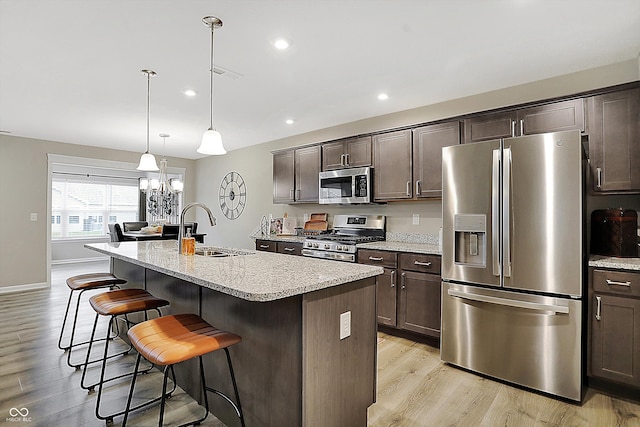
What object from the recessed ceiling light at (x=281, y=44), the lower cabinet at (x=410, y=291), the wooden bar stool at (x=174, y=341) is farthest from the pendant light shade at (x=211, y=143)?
the lower cabinet at (x=410, y=291)

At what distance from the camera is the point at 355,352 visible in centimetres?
174

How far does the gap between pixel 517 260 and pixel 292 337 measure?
178 centimetres

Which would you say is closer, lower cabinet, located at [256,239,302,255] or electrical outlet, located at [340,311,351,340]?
electrical outlet, located at [340,311,351,340]

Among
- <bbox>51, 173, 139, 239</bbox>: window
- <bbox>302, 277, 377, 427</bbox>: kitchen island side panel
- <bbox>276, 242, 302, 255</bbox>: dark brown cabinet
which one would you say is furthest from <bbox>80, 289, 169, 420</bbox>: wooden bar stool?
<bbox>51, 173, 139, 239</bbox>: window

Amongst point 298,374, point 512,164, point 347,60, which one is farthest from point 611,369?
point 347,60

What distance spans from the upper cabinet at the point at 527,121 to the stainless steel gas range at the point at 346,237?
1.47 m

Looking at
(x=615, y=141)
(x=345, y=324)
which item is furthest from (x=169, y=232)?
(x=615, y=141)

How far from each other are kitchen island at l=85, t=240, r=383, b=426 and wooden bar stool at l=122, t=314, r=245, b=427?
0.51 ft

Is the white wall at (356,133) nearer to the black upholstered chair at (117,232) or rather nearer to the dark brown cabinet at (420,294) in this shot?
the dark brown cabinet at (420,294)

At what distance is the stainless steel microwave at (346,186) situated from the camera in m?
3.96

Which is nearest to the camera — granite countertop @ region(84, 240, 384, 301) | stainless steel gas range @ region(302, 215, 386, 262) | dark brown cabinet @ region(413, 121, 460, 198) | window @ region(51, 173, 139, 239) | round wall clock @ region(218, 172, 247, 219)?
granite countertop @ region(84, 240, 384, 301)

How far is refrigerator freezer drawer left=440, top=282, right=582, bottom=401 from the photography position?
2268 mm

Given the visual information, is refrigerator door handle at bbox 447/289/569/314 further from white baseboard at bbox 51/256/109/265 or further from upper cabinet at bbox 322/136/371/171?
white baseboard at bbox 51/256/109/265

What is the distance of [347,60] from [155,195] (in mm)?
7871
